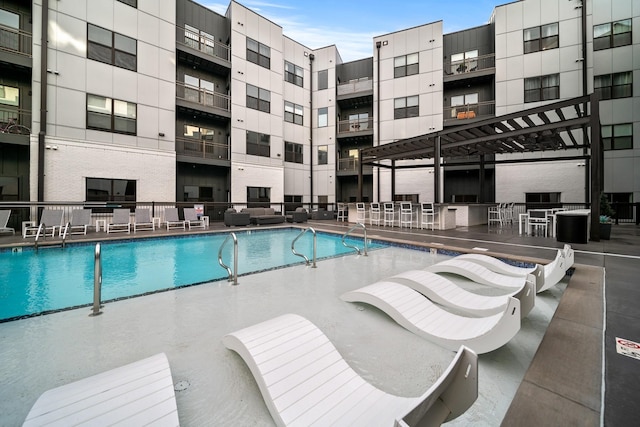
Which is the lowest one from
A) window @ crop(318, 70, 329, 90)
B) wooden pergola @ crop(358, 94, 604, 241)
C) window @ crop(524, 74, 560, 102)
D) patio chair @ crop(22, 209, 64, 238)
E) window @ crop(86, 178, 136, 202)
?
patio chair @ crop(22, 209, 64, 238)

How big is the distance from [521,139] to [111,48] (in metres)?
17.5

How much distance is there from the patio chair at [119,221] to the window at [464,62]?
19340 millimetres

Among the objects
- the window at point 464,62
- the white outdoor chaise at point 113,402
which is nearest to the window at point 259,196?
the window at point 464,62

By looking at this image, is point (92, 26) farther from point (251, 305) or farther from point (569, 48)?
point (569, 48)

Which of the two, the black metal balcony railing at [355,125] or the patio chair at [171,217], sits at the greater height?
the black metal balcony railing at [355,125]

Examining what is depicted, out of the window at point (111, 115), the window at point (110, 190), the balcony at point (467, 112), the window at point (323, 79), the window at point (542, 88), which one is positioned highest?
the window at point (323, 79)

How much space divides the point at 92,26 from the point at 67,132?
15.3ft

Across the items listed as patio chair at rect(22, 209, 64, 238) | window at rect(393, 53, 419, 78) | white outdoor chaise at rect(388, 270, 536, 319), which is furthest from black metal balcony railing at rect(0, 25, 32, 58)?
window at rect(393, 53, 419, 78)

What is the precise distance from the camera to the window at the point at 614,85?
44.0 ft

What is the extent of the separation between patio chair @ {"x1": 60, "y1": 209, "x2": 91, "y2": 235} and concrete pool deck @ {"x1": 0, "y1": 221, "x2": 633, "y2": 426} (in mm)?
8574

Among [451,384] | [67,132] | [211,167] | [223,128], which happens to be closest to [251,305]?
[451,384]

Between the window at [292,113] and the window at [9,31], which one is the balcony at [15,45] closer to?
the window at [9,31]

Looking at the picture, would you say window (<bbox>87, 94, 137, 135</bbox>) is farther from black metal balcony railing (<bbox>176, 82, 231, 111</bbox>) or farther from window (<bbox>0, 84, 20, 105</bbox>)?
black metal balcony railing (<bbox>176, 82, 231, 111</bbox>)

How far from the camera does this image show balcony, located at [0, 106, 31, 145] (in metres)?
9.70
